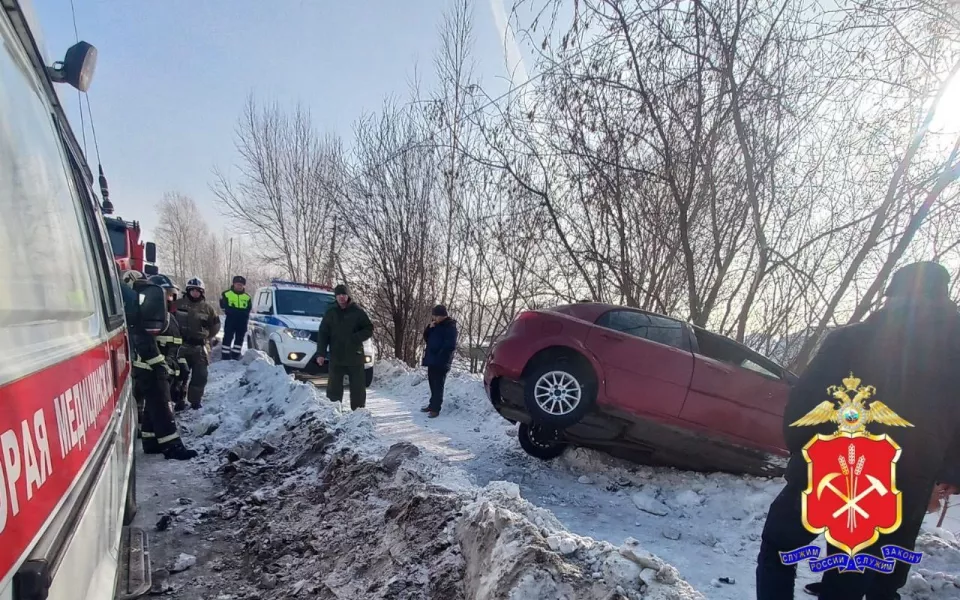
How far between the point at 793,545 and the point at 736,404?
3.06m

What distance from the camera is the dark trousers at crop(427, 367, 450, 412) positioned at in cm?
824

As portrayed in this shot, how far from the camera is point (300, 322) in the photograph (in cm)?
1051

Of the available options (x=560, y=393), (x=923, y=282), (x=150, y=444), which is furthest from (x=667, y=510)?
(x=150, y=444)

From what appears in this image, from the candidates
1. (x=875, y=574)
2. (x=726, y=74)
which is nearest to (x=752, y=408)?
(x=875, y=574)

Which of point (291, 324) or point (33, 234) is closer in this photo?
point (33, 234)

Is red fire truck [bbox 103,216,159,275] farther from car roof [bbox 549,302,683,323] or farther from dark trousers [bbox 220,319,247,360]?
car roof [bbox 549,302,683,323]

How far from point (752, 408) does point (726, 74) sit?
420 cm

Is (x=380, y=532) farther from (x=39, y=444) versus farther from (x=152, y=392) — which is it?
(x=152, y=392)

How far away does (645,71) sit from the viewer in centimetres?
689

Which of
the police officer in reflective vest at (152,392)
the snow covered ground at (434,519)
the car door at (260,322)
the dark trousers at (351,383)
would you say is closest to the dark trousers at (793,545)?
the snow covered ground at (434,519)

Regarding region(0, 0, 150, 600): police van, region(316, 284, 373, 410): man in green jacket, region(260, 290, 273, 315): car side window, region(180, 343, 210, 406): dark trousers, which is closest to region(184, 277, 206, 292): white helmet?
region(180, 343, 210, 406): dark trousers

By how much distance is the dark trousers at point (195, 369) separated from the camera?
7270mm

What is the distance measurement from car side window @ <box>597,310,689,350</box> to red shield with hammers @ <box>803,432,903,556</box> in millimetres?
2970

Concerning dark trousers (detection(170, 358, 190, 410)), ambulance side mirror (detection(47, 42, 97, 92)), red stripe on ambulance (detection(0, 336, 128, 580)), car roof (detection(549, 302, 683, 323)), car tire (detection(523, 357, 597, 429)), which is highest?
ambulance side mirror (detection(47, 42, 97, 92))
